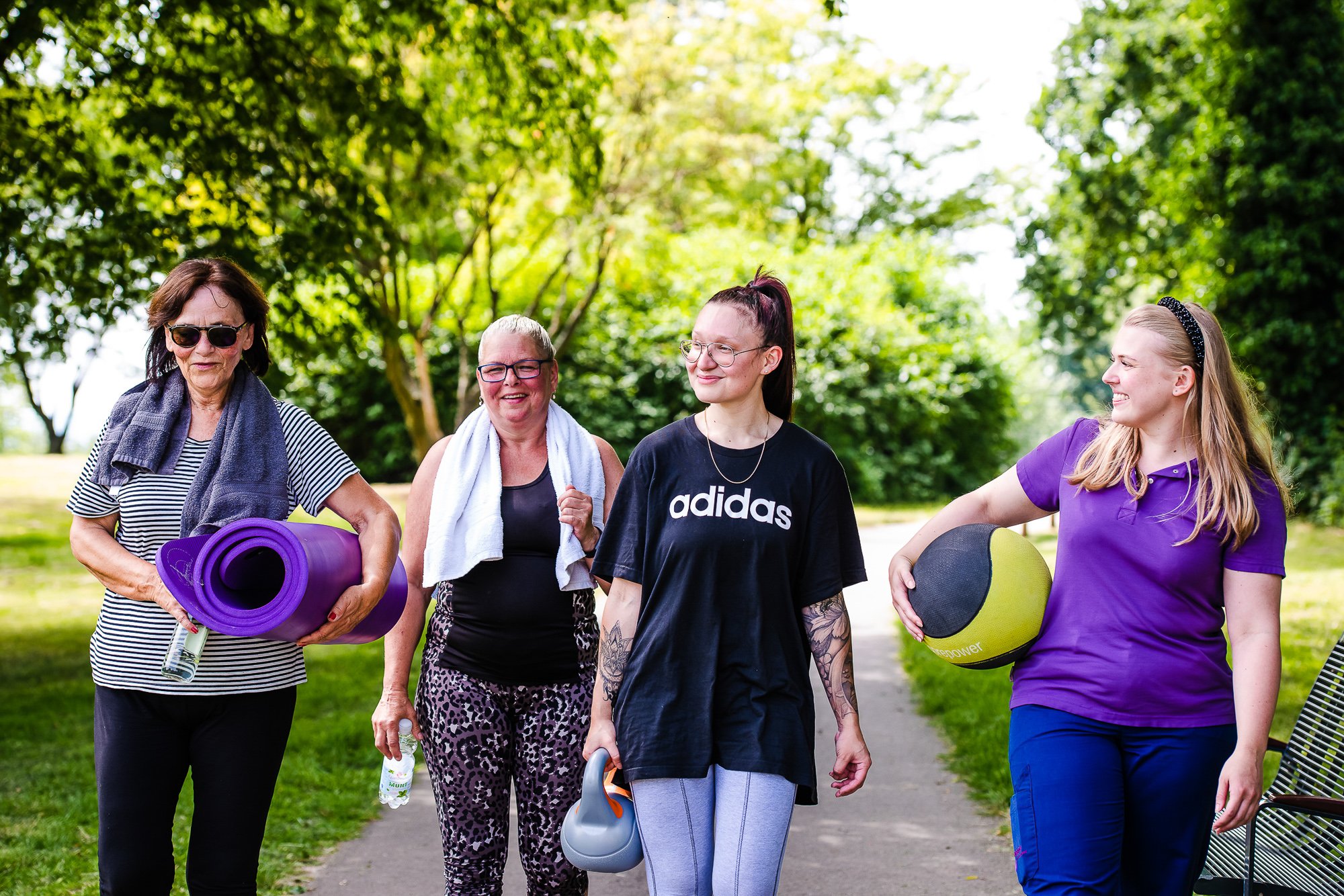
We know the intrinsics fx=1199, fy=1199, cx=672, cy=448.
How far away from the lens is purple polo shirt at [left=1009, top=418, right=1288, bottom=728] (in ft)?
9.11

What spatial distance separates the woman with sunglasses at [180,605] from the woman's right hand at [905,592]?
53.5 inches

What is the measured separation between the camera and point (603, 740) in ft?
9.77

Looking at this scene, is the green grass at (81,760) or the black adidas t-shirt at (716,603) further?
the green grass at (81,760)

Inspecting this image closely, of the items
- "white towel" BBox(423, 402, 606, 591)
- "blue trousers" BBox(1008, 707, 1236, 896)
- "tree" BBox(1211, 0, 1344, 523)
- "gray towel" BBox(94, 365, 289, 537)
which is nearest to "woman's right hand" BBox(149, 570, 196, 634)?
"gray towel" BBox(94, 365, 289, 537)

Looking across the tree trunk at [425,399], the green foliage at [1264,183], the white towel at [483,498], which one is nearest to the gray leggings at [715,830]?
the white towel at [483,498]

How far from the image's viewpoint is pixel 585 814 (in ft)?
9.66

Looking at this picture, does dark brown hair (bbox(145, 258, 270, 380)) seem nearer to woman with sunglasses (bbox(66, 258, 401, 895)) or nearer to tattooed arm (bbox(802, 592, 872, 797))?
woman with sunglasses (bbox(66, 258, 401, 895))

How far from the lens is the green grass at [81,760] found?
5160mm

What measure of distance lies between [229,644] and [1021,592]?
1985 millimetres

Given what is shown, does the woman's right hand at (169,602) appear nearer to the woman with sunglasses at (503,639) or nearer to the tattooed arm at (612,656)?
the woman with sunglasses at (503,639)

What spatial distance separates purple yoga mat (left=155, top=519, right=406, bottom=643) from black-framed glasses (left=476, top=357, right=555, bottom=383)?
2.23ft

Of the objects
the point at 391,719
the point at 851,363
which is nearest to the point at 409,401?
the point at 851,363

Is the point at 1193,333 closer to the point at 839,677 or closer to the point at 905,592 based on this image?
the point at 905,592

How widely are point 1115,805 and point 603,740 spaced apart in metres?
1.22
